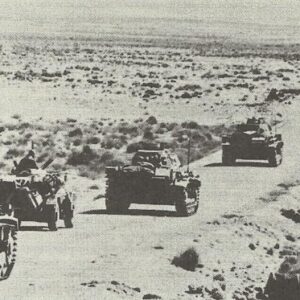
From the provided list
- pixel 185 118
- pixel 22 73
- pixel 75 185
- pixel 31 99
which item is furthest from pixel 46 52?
pixel 75 185

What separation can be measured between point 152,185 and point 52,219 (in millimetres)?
4074

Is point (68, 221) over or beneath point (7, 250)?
beneath

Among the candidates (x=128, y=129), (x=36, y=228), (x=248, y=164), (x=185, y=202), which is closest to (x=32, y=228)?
(x=36, y=228)

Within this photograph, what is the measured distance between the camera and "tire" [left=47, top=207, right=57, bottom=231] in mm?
22812

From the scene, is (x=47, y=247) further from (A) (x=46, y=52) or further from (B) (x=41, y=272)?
(A) (x=46, y=52)

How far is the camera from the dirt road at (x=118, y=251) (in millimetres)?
17688

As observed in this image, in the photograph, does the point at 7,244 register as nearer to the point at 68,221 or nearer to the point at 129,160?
the point at 68,221

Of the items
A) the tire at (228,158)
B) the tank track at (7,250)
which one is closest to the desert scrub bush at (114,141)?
the tire at (228,158)

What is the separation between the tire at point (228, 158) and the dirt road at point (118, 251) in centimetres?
684

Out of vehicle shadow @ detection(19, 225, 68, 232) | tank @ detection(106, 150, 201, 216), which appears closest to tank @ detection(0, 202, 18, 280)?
vehicle shadow @ detection(19, 225, 68, 232)

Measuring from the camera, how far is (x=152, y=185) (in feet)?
86.2

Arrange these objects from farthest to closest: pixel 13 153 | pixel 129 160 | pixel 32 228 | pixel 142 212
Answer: pixel 13 153, pixel 129 160, pixel 142 212, pixel 32 228

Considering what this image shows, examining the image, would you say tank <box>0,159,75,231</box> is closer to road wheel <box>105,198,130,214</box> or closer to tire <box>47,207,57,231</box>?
tire <box>47,207,57,231</box>

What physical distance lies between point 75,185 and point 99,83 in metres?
50.2
